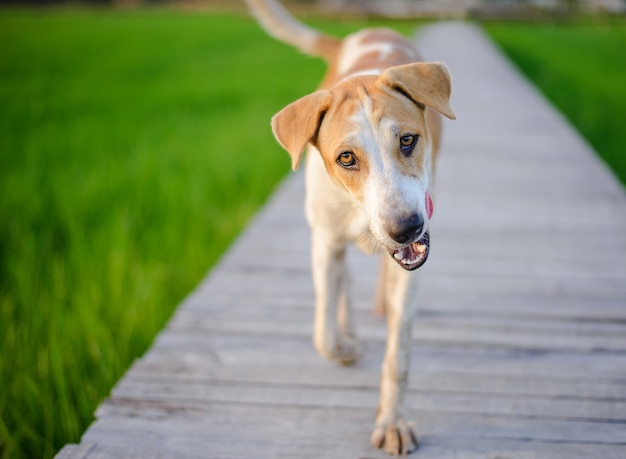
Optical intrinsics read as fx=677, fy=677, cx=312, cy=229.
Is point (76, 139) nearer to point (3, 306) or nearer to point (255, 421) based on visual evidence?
point (3, 306)

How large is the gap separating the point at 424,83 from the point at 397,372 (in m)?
1.08

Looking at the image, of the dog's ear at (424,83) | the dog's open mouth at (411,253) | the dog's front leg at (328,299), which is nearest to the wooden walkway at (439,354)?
the dog's front leg at (328,299)

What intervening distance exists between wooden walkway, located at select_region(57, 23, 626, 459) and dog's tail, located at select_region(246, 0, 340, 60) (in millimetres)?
1229

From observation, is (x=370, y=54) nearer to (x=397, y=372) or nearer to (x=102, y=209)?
(x=397, y=372)

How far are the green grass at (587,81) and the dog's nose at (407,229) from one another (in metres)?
5.11

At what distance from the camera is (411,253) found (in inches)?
87.8

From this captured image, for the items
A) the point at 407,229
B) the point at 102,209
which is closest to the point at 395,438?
the point at 407,229

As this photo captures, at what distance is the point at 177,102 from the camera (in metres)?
10.2

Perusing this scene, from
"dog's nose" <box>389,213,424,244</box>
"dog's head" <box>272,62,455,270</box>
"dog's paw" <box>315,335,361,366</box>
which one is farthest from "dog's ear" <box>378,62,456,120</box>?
"dog's paw" <box>315,335,361,366</box>

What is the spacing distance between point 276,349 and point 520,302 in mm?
1323

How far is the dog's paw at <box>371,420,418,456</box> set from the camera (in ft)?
8.02

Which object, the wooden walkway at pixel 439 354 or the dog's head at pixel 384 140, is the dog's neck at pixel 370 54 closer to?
the dog's head at pixel 384 140

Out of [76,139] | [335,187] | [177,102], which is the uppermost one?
[335,187]

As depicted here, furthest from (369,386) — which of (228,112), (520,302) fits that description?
(228,112)
